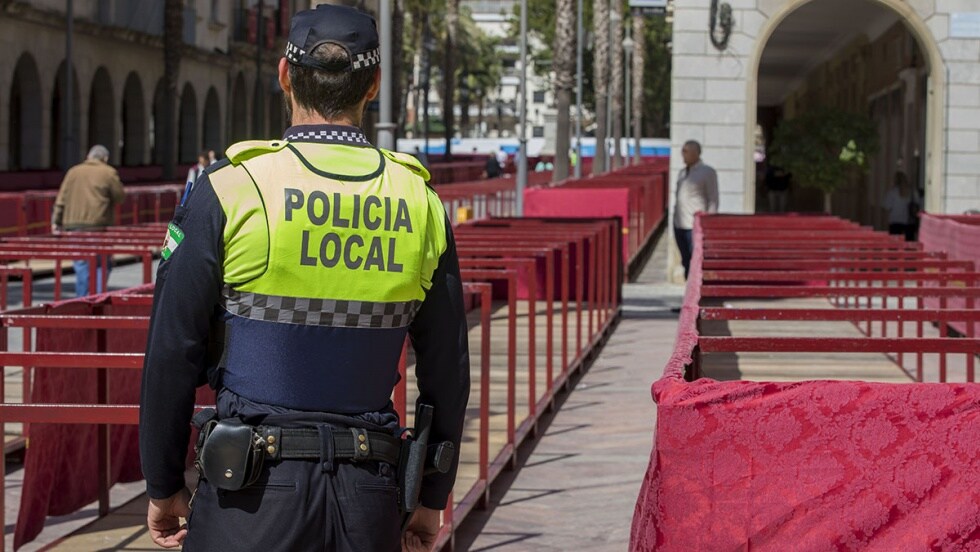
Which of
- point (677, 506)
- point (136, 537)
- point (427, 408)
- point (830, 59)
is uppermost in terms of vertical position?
point (830, 59)

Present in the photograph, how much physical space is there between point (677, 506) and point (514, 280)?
5794 mm

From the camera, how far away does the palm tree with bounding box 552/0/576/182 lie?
1523 inches

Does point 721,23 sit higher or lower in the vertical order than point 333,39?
higher

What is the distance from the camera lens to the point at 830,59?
40.1 meters

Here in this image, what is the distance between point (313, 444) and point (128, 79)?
48724 mm

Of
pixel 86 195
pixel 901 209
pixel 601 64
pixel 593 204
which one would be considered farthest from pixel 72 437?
pixel 601 64

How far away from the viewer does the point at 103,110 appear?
48.4 meters

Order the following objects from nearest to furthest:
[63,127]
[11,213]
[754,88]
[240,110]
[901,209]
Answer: [754,88] < [901,209] < [11,213] < [63,127] < [240,110]

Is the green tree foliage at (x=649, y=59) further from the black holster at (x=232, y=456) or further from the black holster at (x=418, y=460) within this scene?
the black holster at (x=232, y=456)

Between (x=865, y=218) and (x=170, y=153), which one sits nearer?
(x=865, y=218)

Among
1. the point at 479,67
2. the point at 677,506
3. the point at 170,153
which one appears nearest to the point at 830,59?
the point at 170,153

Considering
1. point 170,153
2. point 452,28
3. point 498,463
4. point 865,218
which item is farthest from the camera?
point 452,28

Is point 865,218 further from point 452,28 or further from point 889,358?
point 452,28

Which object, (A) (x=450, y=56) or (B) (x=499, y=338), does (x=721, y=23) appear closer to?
(B) (x=499, y=338)
